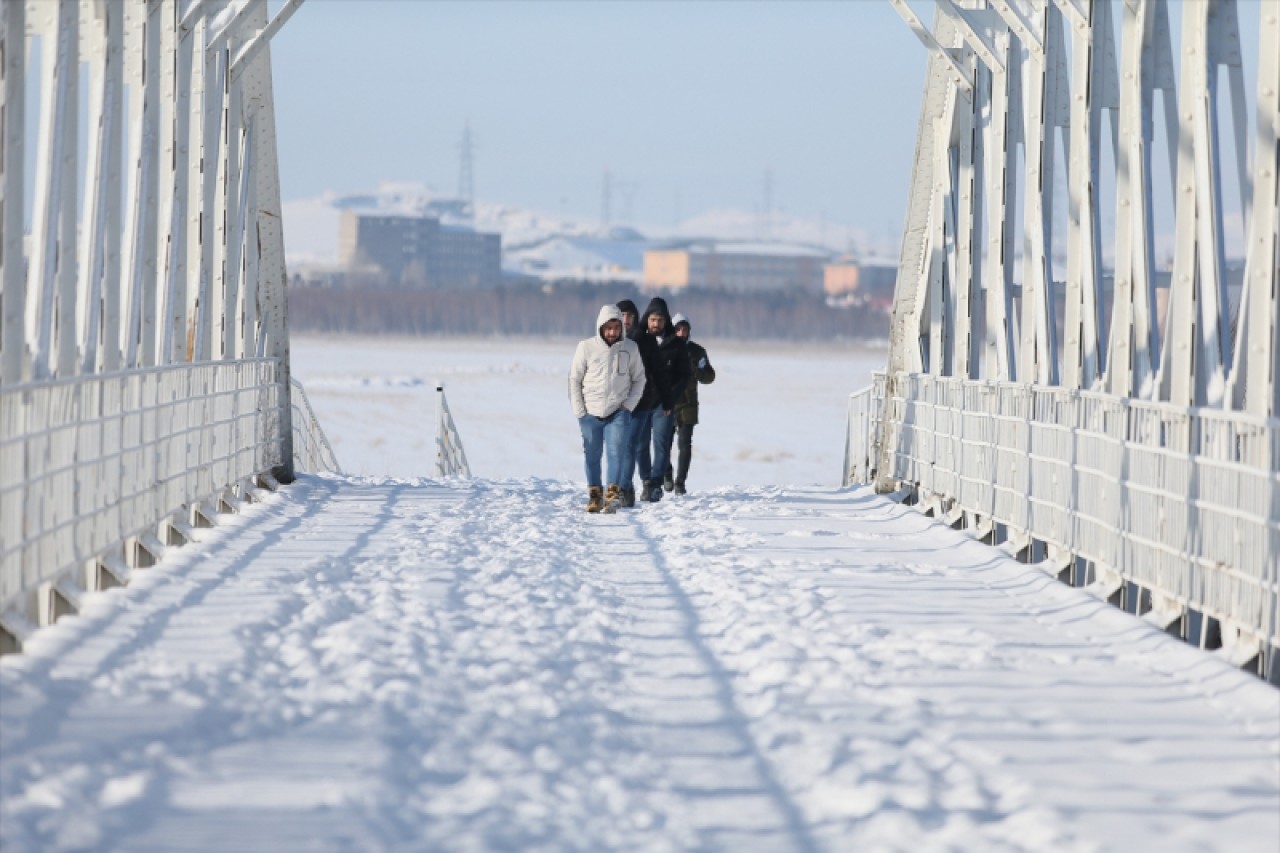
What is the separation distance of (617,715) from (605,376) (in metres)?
7.78

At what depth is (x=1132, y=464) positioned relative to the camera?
29.5 ft

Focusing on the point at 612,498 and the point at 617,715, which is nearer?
the point at 617,715

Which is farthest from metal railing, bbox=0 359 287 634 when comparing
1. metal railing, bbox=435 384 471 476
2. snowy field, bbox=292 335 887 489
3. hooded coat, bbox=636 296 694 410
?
snowy field, bbox=292 335 887 489

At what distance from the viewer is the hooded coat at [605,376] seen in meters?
13.7

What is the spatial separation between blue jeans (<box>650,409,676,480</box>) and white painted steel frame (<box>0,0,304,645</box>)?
302cm

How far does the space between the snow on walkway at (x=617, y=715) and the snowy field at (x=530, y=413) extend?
15.5 meters

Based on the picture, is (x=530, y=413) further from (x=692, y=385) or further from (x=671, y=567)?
(x=671, y=567)

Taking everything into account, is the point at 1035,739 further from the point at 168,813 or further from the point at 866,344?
the point at 866,344

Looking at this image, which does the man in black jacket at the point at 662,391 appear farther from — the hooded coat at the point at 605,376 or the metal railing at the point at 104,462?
the metal railing at the point at 104,462

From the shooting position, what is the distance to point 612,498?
1396cm

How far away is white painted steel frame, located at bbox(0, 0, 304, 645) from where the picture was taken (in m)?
7.54

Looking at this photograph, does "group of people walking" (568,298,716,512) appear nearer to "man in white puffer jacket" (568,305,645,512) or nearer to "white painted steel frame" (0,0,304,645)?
"man in white puffer jacket" (568,305,645,512)

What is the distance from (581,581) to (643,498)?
587cm

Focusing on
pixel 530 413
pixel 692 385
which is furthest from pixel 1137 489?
pixel 530 413
